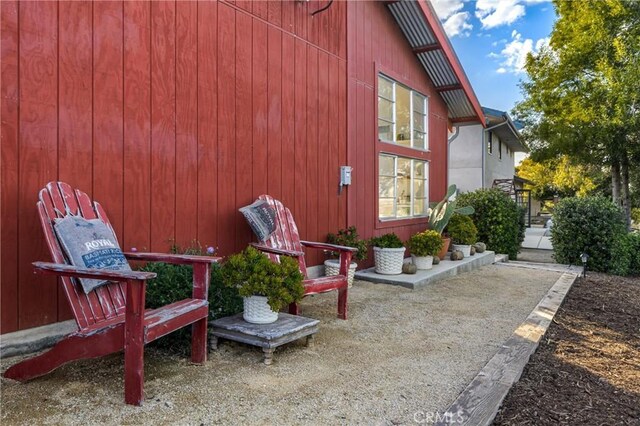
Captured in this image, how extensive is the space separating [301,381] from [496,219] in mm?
6382

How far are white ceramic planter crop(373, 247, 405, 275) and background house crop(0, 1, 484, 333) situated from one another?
552 mm

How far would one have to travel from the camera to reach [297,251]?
373 centimetres

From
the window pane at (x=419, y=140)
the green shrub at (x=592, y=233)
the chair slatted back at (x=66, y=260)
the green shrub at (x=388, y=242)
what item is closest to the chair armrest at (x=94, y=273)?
the chair slatted back at (x=66, y=260)

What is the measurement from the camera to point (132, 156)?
3014 millimetres

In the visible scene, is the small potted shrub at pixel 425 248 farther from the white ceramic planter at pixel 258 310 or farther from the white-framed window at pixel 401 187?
the white ceramic planter at pixel 258 310

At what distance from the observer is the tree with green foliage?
1098cm

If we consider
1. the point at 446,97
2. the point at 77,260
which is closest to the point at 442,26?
the point at 446,97

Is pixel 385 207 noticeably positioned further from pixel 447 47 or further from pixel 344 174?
pixel 447 47

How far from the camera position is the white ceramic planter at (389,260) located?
5129 millimetres

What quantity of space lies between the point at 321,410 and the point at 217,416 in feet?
1.48

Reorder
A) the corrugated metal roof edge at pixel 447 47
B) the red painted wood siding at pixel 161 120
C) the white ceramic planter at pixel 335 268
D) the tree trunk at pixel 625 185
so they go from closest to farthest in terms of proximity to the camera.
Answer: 1. the red painted wood siding at pixel 161 120
2. the white ceramic planter at pixel 335 268
3. the corrugated metal roof edge at pixel 447 47
4. the tree trunk at pixel 625 185

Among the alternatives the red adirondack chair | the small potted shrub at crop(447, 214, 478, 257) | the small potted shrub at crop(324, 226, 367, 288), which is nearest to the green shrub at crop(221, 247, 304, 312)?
the red adirondack chair

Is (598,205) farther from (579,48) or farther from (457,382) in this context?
(579,48)

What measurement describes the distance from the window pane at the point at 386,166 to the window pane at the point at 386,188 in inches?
3.4
